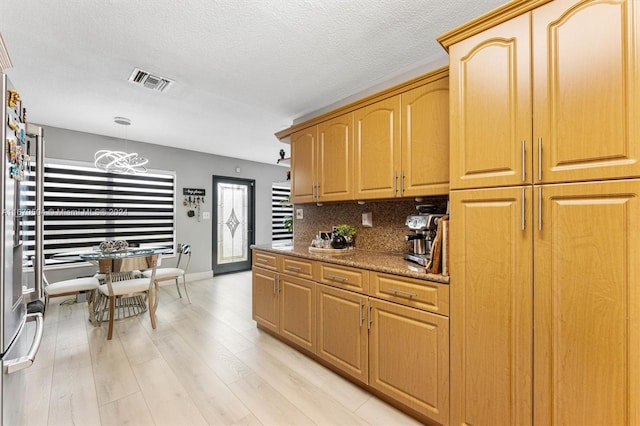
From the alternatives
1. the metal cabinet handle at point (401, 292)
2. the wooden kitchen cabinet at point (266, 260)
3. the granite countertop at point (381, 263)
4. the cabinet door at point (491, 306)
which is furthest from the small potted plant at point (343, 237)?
the cabinet door at point (491, 306)

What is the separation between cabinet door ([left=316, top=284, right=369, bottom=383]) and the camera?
77.7 inches

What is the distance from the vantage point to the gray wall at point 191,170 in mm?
4008

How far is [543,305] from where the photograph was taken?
1.24 meters

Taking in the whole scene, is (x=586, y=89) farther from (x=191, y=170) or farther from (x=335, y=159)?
(x=191, y=170)

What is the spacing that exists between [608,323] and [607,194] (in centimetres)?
51

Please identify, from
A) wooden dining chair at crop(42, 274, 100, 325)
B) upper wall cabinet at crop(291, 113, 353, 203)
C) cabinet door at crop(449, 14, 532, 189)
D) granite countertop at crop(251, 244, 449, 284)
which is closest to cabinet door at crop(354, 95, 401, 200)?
upper wall cabinet at crop(291, 113, 353, 203)

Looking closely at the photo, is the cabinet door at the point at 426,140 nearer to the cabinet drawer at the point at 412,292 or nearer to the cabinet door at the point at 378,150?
the cabinet door at the point at 378,150

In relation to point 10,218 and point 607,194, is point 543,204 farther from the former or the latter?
point 10,218

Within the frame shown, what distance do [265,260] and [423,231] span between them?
1.62 metres

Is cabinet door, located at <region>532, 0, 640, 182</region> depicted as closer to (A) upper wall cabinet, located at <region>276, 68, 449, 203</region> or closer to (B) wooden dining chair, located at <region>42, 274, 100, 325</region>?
(A) upper wall cabinet, located at <region>276, 68, 449, 203</region>

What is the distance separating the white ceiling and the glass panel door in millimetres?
2510

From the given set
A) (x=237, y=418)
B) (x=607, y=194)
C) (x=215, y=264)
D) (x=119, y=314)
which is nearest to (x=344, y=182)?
(x=607, y=194)

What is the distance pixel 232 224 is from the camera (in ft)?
19.6

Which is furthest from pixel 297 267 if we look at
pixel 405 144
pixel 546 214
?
pixel 546 214
